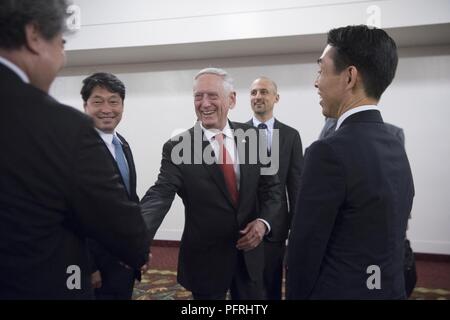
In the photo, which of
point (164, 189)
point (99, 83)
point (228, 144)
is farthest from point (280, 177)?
point (99, 83)

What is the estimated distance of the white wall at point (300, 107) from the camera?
4.35 meters

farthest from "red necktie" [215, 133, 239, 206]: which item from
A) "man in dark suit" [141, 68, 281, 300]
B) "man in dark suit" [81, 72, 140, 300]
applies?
"man in dark suit" [81, 72, 140, 300]

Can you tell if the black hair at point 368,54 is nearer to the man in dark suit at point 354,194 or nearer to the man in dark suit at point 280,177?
the man in dark suit at point 354,194

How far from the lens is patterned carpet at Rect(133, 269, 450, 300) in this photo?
329 cm

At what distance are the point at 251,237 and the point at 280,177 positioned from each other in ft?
3.03

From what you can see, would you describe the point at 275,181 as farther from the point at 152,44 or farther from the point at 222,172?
the point at 152,44

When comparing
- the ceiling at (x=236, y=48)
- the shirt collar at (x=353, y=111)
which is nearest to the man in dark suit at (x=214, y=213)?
the shirt collar at (x=353, y=111)

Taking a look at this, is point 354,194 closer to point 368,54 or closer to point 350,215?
point 350,215

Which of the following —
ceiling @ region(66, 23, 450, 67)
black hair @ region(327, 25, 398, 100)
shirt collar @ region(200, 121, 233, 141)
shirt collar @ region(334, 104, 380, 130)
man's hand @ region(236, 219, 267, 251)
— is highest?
ceiling @ region(66, 23, 450, 67)

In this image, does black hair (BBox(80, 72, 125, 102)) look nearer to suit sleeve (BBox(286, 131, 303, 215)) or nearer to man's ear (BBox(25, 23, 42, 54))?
man's ear (BBox(25, 23, 42, 54))

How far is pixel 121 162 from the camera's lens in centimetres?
188

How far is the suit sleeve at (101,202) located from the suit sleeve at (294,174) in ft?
5.76

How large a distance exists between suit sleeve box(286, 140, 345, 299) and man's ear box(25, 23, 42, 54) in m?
0.74

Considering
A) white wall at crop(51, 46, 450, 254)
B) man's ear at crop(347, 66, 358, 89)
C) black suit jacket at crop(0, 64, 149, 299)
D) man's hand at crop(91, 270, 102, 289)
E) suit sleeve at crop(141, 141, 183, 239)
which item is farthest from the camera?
white wall at crop(51, 46, 450, 254)
